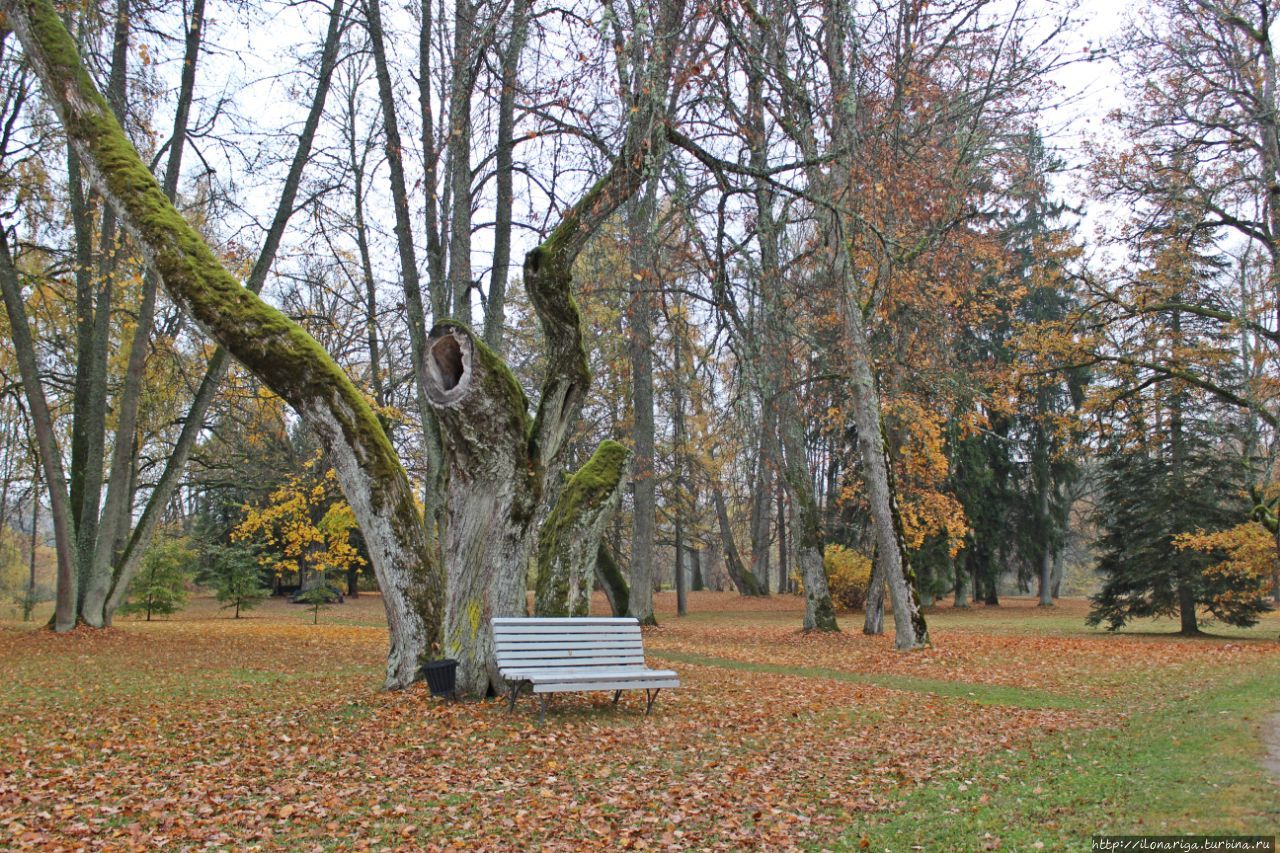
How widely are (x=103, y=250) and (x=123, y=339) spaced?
16.7 feet

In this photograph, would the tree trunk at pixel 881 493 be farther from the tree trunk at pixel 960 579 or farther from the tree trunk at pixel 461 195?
the tree trunk at pixel 960 579

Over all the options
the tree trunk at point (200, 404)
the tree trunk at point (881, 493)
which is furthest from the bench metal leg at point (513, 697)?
the tree trunk at point (200, 404)

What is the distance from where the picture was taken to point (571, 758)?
6160mm

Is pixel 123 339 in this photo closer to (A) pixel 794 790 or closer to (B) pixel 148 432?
(B) pixel 148 432

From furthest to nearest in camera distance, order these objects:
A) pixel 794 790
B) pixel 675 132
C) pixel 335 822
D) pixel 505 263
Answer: pixel 505 263 → pixel 675 132 → pixel 794 790 → pixel 335 822

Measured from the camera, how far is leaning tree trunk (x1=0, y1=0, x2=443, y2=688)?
26.0 ft

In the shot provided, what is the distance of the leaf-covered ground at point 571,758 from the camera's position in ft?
15.2

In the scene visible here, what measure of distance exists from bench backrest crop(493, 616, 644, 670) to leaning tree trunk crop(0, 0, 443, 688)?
43.2 inches

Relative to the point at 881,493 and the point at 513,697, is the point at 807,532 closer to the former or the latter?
the point at 881,493

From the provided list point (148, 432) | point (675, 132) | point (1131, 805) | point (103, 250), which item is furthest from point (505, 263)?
point (148, 432)

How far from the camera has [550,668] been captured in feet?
26.0

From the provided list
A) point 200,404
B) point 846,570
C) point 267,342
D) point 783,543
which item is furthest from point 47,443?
point 783,543

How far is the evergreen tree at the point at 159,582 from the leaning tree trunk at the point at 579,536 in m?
17.6

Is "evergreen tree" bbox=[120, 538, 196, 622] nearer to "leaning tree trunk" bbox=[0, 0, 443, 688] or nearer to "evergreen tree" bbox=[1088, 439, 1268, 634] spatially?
"leaning tree trunk" bbox=[0, 0, 443, 688]
